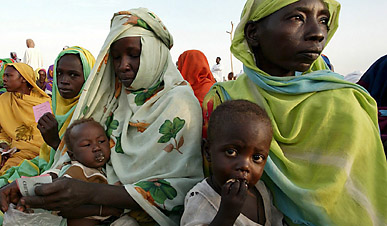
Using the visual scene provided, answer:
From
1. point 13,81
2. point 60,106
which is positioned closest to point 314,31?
point 60,106

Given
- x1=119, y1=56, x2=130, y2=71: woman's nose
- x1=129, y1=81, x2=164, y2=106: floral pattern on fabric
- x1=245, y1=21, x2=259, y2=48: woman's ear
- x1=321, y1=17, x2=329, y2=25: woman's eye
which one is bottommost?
x1=129, y1=81, x2=164, y2=106: floral pattern on fabric

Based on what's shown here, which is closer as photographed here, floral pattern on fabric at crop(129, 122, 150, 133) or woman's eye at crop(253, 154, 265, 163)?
woman's eye at crop(253, 154, 265, 163)

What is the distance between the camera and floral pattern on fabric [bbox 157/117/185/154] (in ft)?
6.66

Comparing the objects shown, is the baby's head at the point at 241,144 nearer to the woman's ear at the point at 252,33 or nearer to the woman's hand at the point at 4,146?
the woman's ear at the point at 252,33

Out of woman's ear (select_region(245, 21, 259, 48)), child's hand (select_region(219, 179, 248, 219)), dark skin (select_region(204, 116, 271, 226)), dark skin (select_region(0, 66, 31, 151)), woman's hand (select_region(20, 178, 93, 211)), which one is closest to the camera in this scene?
child's hand (select_region(219, 179, 248, 219))

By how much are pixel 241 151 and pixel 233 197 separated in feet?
0.77

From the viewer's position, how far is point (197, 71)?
5656 millimetres

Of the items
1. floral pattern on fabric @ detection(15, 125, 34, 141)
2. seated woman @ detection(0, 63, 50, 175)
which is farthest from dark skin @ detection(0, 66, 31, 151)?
floral pattern on fabric @ detection(15, 125, 34, 141)

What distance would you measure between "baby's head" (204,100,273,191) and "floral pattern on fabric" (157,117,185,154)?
44 cm

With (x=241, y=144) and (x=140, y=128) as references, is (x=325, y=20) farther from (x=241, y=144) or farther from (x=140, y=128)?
(x=140, y=128)

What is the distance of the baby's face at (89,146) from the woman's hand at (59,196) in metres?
0.34

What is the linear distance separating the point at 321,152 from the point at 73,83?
2.43 metres

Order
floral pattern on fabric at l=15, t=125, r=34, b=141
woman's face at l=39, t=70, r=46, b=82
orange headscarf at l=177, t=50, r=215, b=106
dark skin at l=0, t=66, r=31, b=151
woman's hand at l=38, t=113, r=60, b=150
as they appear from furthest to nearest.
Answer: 1. woman's face at l=39, t=70, r=46, b=82
2. orange headscarf at l=177, t=50, r=215, b=106
3. dark skin at l=0, t=66, r=31, b=151
4. floral pattern on fabric at l=15, t=125, r=34, b=141
5. woman's hand at l=38, t=113, r=60, b=150

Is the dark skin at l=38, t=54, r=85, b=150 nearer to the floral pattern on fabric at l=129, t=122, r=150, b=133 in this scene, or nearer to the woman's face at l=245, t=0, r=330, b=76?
the floral pattern on fabric at l=129, t=122, r=150, b=133
